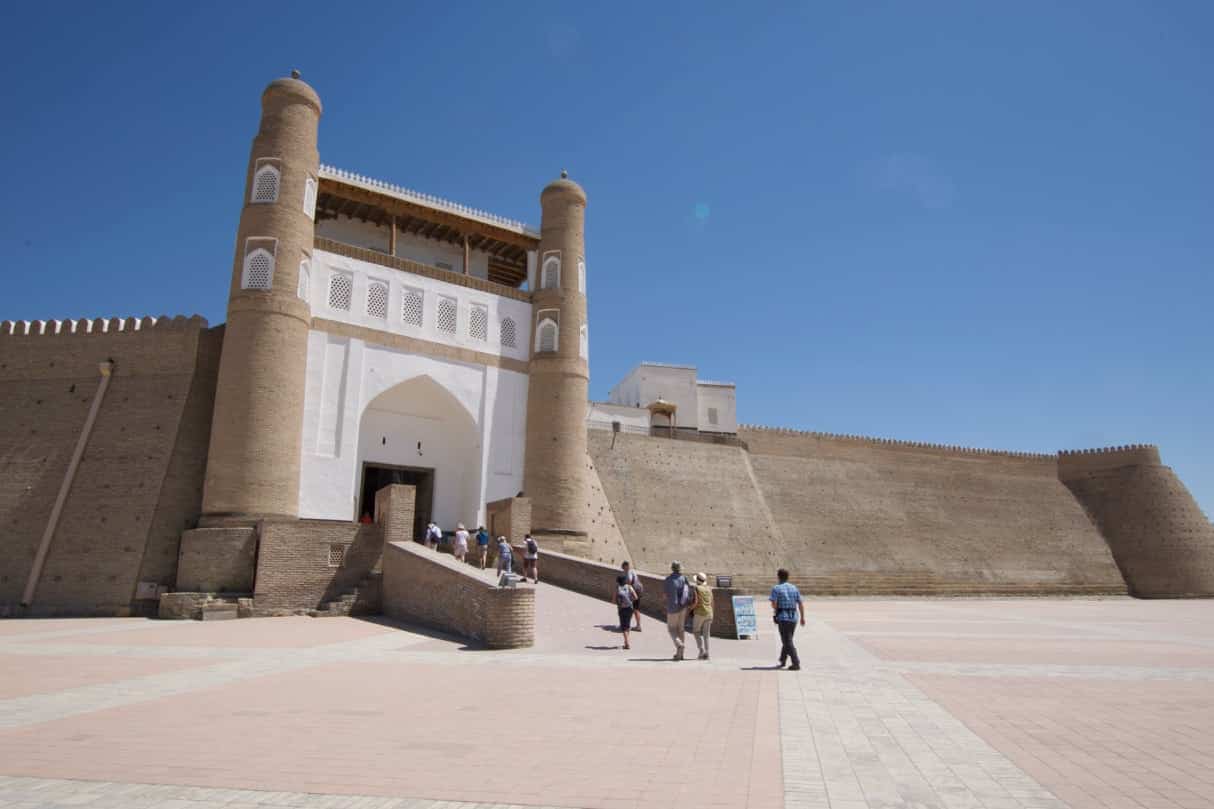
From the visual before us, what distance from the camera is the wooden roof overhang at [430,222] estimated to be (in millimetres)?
21031

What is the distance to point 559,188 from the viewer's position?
2364cm

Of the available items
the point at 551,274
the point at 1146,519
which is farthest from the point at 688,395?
the point at 1146,519

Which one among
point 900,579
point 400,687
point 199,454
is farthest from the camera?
point 900,579

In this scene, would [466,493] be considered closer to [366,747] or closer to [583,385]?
[583,385]

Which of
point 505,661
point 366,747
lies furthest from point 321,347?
point 366,747

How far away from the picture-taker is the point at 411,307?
20.9 meters

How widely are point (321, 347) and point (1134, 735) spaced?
58.2 feet

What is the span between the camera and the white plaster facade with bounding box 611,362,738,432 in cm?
3469

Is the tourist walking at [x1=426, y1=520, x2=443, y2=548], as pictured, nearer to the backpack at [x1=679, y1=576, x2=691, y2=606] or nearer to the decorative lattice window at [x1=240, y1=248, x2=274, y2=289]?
the decorative lattice window at [x1=240, y1=248, x2=274, y2=289]

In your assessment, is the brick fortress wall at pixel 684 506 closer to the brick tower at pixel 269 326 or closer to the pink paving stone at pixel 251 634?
the brick tower at pixel 269 326

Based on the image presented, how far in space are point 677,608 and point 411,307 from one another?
14.2 meters

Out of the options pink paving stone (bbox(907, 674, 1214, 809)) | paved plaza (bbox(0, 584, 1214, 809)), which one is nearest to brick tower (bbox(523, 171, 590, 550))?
paved plaza (bbox(0, 584, 1214, 809))

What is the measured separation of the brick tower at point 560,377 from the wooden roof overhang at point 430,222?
1184mm

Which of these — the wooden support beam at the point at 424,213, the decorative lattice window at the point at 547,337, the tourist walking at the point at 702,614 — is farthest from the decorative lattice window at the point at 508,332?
the tourist walking at the point at 702,614
